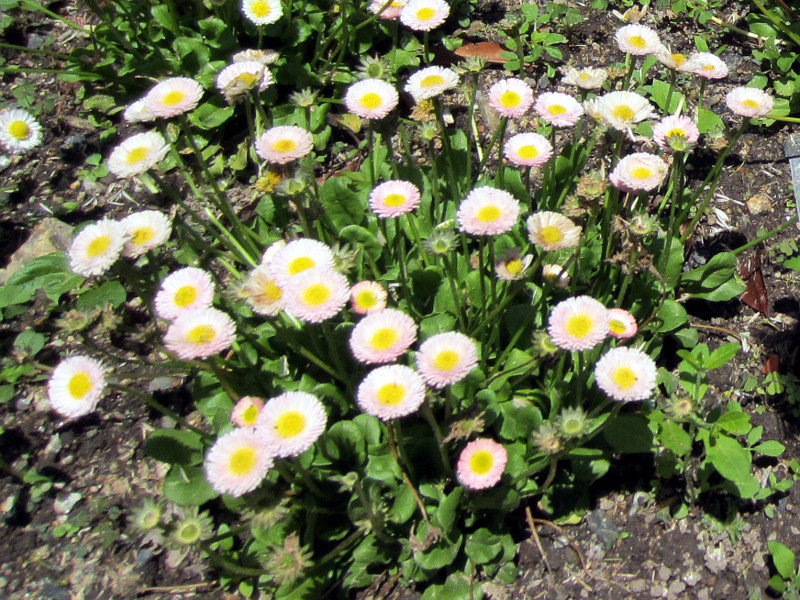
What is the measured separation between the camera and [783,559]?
206 centimetres

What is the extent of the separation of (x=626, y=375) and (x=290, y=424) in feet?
2.86

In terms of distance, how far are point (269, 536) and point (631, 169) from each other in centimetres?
156

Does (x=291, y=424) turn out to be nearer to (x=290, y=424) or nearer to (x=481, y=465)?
(x=290, y=424)

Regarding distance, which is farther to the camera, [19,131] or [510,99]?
[19,131]

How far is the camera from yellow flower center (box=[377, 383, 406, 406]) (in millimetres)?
1800

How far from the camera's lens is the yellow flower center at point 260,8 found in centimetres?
300

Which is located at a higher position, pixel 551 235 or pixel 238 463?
pixel 551 235

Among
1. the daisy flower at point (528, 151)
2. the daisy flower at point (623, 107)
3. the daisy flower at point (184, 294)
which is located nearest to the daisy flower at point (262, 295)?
the daisy flower at point (184, 294)

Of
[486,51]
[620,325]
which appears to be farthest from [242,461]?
[486,51]

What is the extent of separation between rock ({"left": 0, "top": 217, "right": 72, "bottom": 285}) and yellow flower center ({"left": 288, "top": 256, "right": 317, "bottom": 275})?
1663 millimetres

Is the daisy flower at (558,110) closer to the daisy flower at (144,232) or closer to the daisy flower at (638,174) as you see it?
the daisy flower at (638,174)

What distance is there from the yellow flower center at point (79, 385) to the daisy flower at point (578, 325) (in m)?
1.27

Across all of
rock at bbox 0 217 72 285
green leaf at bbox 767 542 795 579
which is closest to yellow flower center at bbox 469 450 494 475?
green leaf at bbox 767 542 795 579

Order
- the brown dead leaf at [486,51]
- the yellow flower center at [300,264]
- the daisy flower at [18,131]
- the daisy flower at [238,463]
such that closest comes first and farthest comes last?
the daisy flower at [238,463]
the yellow flower center at [300,264]
the daisy flower at [18,131]
the brown dead leaf at [486,51]
